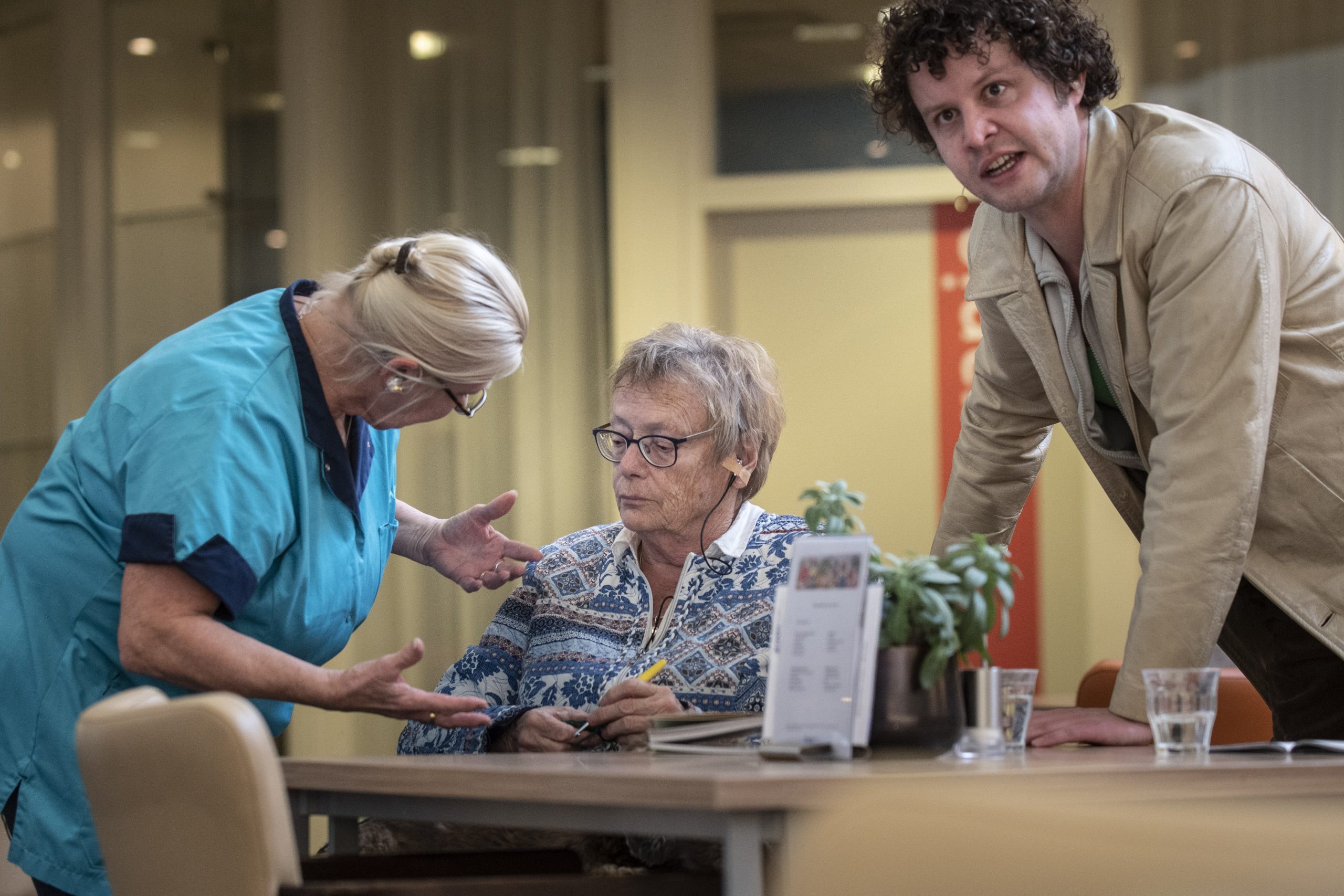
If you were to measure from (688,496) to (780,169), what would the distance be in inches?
108

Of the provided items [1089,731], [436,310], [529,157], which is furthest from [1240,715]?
[529,157]

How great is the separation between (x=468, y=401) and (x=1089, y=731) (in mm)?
901

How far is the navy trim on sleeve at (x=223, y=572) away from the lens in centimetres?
148

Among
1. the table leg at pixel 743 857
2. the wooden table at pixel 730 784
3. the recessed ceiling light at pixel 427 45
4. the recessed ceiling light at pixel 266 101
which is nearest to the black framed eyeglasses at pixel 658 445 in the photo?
the wooden table at pixel 730 784

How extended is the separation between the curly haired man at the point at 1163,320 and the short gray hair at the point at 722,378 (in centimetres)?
42

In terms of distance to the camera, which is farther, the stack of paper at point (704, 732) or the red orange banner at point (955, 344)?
the red orange banner at point (955, 344)

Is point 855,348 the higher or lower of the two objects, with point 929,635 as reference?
higher

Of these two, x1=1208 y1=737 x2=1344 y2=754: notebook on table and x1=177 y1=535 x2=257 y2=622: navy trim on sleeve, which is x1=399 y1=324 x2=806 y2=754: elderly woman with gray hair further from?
x1=1208 y1=737 x2=1344 y2=754: notebook on table

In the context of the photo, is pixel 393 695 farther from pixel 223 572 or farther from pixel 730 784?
pixel 730 784

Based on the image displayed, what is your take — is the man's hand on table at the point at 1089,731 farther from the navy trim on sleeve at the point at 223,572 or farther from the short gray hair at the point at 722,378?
the navy trim on sleeve at the point at 223,572

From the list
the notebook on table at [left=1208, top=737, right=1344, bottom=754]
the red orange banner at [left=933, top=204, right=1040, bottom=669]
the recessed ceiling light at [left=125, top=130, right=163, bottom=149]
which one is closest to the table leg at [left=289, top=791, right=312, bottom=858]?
the notebook on table at [left=1208, top=737, right=1344, bottom=754]

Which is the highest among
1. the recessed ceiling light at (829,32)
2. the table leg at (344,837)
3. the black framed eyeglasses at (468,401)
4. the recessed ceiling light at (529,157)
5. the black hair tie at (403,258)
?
the recessed ceiling light at (829,32)

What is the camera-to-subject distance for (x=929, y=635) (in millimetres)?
1339

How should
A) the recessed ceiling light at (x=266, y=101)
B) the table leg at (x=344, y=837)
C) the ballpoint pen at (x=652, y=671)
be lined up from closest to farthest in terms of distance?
the table leg at (x=344, y=837), the ballpoint pen at (x=652, y=671), the recessed ceiling light at (x=266, y=101)
